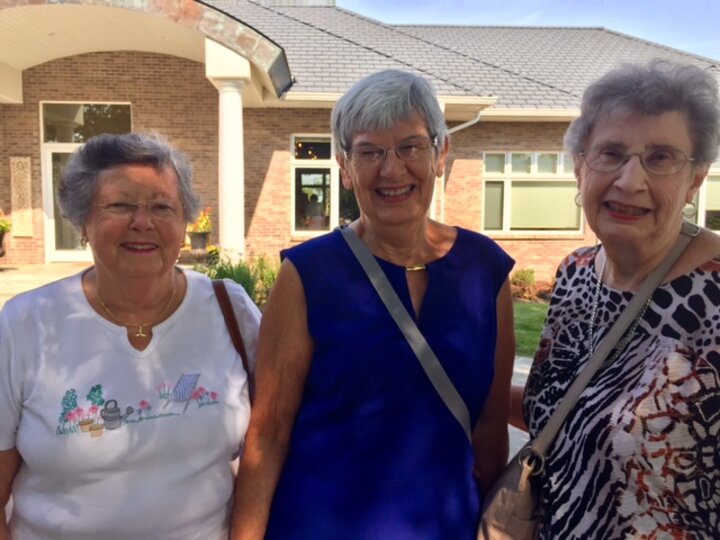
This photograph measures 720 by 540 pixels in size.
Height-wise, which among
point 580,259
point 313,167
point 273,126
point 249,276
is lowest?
point 249,276

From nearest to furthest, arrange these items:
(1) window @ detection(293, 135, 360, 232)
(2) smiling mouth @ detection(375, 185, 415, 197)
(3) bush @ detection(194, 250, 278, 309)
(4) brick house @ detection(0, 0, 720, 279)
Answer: (2) smiling mouth @ detection(375, 185, 415, 197)
(3) bush @ detection(194, 250, 278, 309)
(4) brick house @ detection(0, 0, 720, 279)
(1) window @ detection(293, 135, 360, 232)

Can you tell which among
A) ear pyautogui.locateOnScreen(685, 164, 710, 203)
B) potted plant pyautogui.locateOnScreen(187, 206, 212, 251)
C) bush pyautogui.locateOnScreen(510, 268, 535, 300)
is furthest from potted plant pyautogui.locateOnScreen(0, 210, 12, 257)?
ear pyautogui.locateOnScreen(685, 164, 710, 203)

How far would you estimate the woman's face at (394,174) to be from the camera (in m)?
1.83

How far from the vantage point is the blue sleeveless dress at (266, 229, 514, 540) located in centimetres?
178

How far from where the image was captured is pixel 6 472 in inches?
73.7

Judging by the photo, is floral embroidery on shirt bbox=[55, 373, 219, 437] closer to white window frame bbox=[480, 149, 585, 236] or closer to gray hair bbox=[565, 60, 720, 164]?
gray hair bbox=[565, 60, 720, 164]

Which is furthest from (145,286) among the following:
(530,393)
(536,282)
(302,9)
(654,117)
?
(302,9)

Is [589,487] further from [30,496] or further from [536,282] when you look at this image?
[536,282]

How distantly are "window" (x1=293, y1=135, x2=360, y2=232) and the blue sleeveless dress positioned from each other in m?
12.0

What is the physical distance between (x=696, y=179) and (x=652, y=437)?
0.74 meters

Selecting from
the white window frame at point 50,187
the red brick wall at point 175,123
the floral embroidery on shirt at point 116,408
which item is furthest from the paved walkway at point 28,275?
the floral embroidery on shirt at point 116,408

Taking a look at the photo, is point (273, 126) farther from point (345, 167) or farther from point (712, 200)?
point (345, 167)

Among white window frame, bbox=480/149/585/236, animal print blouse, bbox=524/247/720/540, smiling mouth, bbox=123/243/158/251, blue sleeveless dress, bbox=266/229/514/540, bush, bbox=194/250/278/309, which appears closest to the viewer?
animal print blouse, bbox=524/247/720/540

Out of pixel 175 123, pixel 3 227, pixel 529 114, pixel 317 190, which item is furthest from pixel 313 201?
pixel 3 227
